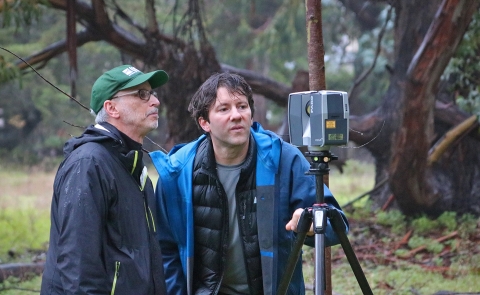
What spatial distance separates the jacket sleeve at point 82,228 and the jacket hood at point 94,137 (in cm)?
12

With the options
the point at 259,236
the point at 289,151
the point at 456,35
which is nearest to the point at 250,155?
the point at 289,151

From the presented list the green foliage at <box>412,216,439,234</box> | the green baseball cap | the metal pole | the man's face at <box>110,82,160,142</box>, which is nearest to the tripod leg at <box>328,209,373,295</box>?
the man's face at <box>110,82,160,142</box>

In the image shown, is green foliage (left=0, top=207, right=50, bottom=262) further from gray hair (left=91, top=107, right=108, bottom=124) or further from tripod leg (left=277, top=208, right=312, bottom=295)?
tripod leg (left=277, top=208, right=312, bottom=295)

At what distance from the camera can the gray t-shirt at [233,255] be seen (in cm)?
284

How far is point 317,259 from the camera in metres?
2.51

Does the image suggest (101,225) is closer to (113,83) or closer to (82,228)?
(82,228)

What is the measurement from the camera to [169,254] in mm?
2918

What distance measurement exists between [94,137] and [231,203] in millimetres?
714

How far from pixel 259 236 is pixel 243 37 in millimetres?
20488

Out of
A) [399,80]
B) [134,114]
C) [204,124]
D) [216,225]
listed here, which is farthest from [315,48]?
[399,80]

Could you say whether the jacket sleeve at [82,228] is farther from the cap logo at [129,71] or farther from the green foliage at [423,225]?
the green foliage at [423,225]

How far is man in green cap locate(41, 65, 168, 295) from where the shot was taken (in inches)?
88.0

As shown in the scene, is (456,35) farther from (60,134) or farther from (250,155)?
(60,134)

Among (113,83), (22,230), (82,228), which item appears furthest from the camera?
(22,230)
